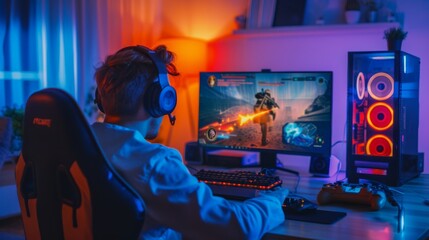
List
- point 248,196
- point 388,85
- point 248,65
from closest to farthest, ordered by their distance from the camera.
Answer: point 248,196, point 388,85, point 248,65

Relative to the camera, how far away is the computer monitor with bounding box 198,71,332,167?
2.13 meters

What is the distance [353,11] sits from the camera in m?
2.62

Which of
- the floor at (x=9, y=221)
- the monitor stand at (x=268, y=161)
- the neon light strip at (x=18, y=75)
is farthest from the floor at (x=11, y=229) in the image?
the monitor stand at (x=268, y=161)

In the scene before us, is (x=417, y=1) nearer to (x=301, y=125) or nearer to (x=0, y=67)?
(x=301, y=125)

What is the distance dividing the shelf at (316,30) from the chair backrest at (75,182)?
1.84m

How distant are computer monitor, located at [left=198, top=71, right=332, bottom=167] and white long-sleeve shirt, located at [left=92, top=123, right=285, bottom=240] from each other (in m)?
1.01

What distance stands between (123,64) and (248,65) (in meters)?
1.80

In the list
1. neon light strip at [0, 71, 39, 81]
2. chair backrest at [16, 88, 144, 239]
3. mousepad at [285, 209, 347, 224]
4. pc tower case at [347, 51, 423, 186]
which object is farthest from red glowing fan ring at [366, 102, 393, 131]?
neon light strip at [0, 71, 39, 81]

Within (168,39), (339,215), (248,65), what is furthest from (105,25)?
(339,215)

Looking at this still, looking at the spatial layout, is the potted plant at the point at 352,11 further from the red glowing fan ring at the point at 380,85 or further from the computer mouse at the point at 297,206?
the computer mouse at the point at 297,206

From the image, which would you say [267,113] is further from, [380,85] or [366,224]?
[366,224]

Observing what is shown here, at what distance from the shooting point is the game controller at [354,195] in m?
1.54

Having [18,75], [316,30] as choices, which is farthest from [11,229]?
[316,30]

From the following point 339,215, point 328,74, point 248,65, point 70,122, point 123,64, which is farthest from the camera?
point 248,65
